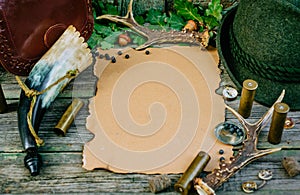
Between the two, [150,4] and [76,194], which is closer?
[76,194]

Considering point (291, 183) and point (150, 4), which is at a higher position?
point (150, 4)

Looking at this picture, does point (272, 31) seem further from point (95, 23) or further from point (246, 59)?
point (95, 23)

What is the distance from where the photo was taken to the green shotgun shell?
1664 millimetres

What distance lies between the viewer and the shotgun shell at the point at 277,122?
172 centimetres

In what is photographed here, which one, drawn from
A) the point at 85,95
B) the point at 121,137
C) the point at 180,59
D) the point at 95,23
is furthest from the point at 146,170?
the point at 95,23

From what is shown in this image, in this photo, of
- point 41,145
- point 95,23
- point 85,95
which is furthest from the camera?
point 95,23

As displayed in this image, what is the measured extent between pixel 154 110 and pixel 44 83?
39 centimetres

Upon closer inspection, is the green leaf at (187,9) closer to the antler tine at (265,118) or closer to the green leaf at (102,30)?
the green leaf at (102,30)

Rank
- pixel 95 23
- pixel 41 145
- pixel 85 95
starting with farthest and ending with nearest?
pixel 95 23, pixel 85 95, pixel 41 145

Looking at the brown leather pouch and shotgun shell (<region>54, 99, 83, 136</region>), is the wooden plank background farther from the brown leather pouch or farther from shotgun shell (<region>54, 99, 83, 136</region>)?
the brown leather pouch

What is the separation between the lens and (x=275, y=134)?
1.79 meters

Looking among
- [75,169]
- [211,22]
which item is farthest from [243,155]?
[211,22]

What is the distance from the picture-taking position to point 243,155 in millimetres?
1736

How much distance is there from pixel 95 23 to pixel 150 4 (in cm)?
25
